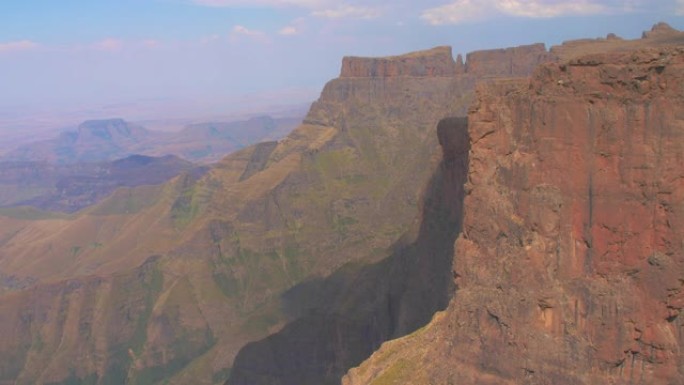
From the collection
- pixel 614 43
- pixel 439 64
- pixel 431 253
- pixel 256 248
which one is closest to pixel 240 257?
pixel 256 248

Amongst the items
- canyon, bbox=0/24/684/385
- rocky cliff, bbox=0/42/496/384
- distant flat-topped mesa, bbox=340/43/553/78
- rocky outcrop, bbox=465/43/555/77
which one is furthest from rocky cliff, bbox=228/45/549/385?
rocky cliff, bbox=0/42/496/384

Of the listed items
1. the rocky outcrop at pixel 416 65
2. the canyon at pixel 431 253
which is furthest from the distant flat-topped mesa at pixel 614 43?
the rocky outcrop at pixel 416 65

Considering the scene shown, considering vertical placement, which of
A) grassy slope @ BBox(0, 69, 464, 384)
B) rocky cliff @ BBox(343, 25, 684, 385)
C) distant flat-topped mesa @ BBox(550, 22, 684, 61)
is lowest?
grassy slope @ BBox(0, 69, 464, 384)

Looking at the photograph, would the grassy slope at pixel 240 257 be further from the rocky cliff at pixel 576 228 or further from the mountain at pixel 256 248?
the rocky cliff at pixel 576 228

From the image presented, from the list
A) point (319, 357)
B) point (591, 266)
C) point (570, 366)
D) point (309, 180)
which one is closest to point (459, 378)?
point (570, 366)

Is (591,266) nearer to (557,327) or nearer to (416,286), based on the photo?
(557,327)

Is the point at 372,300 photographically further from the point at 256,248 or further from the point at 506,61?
the point at 506,61

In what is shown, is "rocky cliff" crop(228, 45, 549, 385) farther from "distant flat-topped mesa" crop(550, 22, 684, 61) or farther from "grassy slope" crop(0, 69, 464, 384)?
"grassy slope" crop(0, 69, 464, 384)
